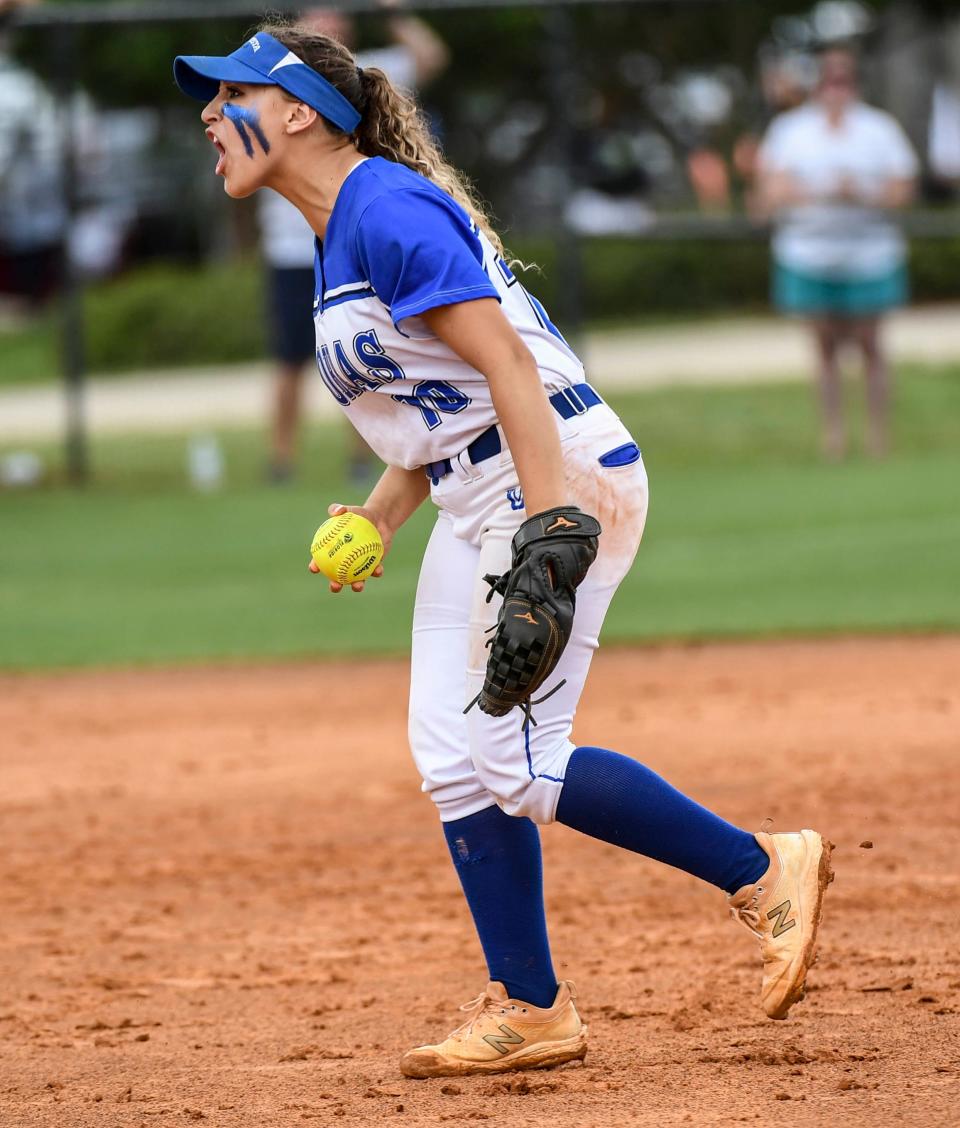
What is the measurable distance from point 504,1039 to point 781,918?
1.79ft

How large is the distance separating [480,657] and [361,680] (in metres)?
4.19

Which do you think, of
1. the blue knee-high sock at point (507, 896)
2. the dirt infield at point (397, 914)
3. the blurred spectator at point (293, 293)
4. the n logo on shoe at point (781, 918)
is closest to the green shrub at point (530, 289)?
the blurred spectator at point (293, 293)

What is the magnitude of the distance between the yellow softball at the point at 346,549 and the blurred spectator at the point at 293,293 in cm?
761

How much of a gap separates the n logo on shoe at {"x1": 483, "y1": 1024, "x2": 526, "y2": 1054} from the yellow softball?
881mm

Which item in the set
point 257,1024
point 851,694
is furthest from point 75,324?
point 257,1024

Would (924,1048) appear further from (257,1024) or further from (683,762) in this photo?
(683,762)

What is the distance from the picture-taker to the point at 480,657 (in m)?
3.16

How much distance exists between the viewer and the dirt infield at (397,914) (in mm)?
3166

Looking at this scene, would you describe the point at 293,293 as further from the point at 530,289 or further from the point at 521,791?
the point at 521,791

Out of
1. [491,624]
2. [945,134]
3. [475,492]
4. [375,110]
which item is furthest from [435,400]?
[945,134]

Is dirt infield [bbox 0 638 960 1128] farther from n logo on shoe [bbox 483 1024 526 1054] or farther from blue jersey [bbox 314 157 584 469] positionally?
blue jersey [bbox 314 157 584 469]

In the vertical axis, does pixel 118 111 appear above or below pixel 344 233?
below

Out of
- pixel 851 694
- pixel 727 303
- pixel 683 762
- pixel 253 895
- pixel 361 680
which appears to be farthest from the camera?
pixel 727 303

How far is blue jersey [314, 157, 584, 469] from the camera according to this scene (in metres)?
2.99
